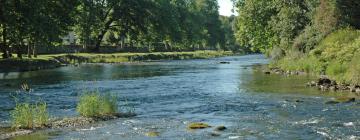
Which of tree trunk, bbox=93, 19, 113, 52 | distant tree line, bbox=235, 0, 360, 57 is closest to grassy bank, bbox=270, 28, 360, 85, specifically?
distant tree line, bbox=235, 0, 360, 57

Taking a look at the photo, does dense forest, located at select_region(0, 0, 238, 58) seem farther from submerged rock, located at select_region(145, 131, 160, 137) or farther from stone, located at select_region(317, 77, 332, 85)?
submerged rock, located at select_region(145, 131, 160, 137)

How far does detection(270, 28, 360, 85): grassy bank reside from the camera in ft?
133

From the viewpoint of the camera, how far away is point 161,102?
1332 inches

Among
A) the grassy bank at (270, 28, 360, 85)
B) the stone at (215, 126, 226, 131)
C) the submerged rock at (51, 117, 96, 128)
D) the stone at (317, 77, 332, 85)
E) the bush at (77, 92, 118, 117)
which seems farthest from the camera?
the stone at (317, 77, 332, 85)

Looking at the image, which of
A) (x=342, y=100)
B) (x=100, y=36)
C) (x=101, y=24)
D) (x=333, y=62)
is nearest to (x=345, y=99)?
(x=342, y=100)

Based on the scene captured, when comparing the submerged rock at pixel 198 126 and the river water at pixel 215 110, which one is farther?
the submerged rock at pixel 198 126

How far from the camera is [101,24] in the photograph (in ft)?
389

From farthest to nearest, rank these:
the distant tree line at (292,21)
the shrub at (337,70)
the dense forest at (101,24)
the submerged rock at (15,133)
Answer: the dense forest at (101,24) → the distant tree line at (292,21) → the shrub at (337,70) → the submerged rock at (15,133)

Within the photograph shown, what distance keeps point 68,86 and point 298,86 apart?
19691 mm

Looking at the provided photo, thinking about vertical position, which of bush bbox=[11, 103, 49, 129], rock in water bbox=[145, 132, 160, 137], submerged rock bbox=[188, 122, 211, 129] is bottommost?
rock in water bbox=[145, 132, 160, 137]

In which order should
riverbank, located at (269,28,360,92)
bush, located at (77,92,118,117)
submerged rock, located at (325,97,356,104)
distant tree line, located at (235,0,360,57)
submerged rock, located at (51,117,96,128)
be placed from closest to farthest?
submerged rock, located at (51,117,96,128) < bush, located at (77,92,118,117) < submerged rock, located at (325,97,356,104) < riverbank, located at (269,28,360,92) < distant tree line, located at (235,0,360,57)

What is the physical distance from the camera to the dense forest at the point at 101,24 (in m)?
74.8

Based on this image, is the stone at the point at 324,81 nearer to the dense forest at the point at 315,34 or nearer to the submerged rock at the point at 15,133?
the dense forest at the point at 315,34

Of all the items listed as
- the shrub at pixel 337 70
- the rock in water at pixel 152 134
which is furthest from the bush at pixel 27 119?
the shrub at pixel 337 70
